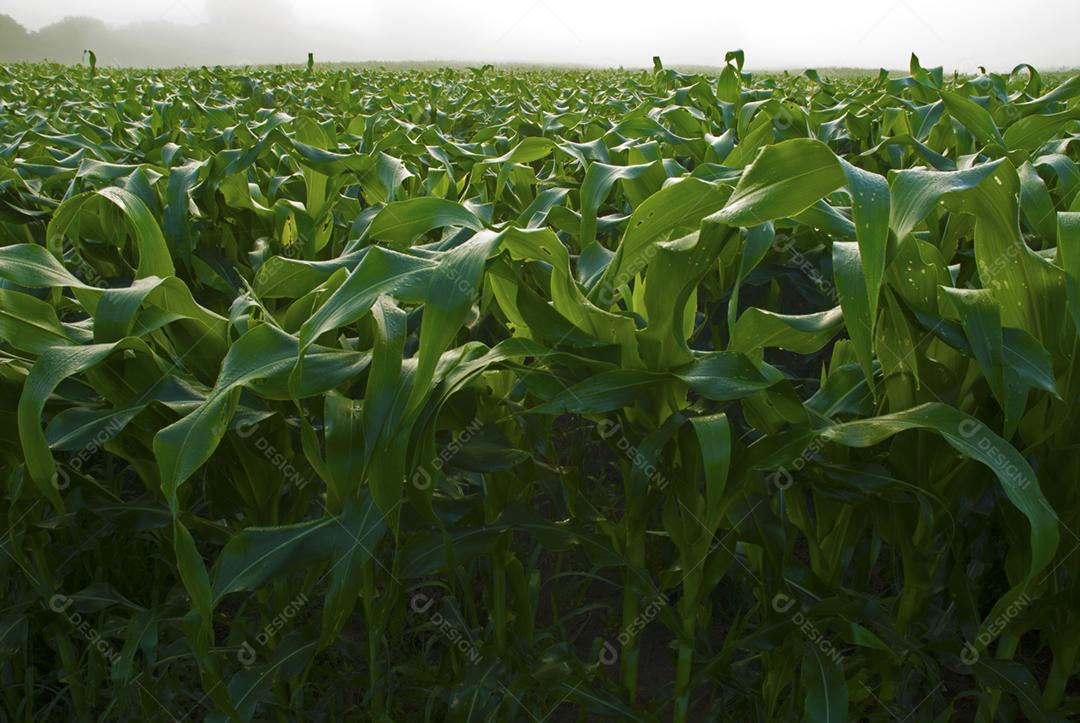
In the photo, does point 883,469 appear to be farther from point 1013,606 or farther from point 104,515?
point 104,515

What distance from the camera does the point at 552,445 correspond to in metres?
1.40

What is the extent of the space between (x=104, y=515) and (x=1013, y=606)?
1467 millimetres

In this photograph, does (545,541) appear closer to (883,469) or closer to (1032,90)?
(883,469)

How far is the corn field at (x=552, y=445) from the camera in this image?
1004 millimetres

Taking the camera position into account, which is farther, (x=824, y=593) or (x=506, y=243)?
(x=824, y=593)

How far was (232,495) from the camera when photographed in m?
1.48

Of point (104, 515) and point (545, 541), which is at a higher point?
point (545, 541)

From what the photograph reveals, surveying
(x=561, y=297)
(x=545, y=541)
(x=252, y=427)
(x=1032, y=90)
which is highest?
(x=1032, y=90)

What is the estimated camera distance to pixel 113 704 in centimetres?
165

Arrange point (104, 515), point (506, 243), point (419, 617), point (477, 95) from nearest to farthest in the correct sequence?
1. point (506, 243)
2. point (104, 515)
3. point (419, 617)
4. point (477, 95)

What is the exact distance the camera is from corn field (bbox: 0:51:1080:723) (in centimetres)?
100

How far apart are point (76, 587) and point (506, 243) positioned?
155 cm

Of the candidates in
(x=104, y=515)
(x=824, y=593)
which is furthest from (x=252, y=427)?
(x=824, y=593)

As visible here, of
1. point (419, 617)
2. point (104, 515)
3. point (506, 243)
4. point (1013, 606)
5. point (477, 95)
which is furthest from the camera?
point (477, 95)
